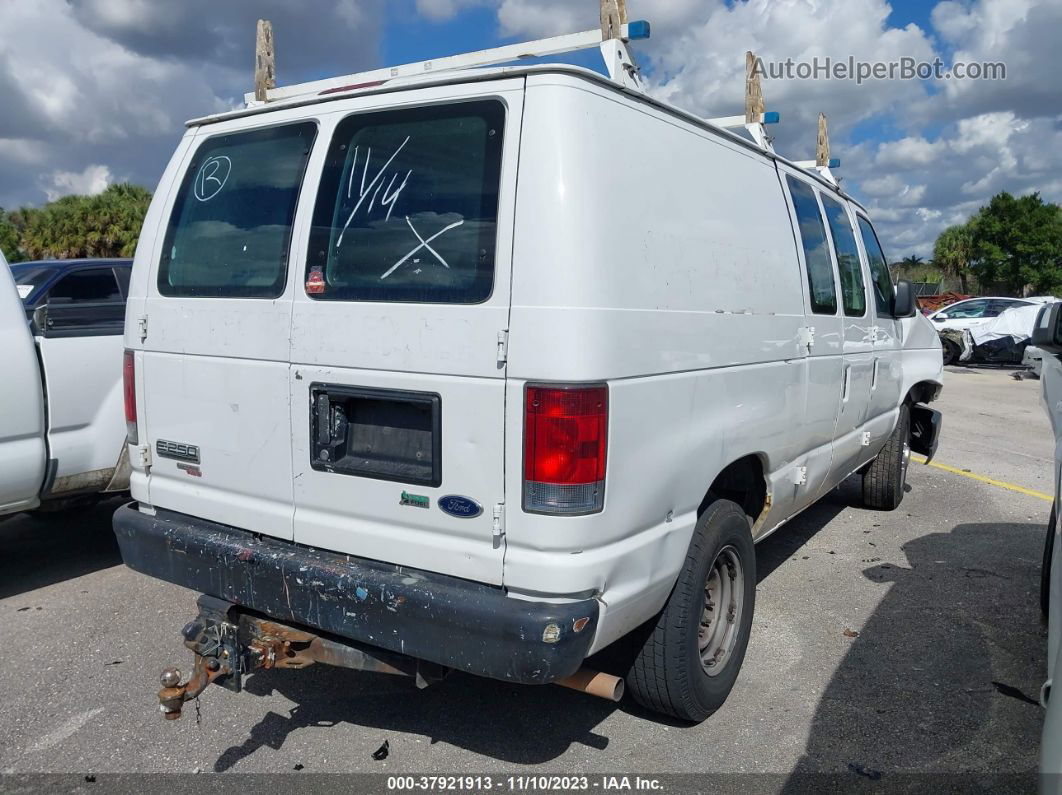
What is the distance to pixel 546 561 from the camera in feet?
8.90

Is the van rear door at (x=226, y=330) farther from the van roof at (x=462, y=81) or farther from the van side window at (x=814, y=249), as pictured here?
the van side window at (x=814, y=249)

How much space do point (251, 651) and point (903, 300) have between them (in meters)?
4.66

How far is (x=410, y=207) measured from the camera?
299 centimetres

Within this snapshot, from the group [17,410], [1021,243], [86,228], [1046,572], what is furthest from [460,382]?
[1021,243]

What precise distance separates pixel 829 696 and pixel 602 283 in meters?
2.33

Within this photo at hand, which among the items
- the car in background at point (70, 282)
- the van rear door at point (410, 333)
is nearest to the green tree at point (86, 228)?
the car in background at point (70, 282)

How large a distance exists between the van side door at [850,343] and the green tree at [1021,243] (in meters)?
37.3

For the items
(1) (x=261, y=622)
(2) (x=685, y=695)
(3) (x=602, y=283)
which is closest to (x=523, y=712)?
(2) (x=685, y=695)

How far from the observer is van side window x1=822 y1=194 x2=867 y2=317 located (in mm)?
5004

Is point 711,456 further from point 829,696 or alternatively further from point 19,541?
point 19,541

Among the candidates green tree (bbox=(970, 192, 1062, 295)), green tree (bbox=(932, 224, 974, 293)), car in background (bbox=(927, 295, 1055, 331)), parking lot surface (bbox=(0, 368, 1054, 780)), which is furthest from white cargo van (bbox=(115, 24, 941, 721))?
green tree (bbox=(932, 224, 974, 293))

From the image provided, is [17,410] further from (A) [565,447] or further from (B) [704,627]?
(B) [704,627]

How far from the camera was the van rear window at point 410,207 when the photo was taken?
286 cm

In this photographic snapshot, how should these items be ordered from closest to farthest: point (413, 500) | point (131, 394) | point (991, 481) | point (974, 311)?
point (413, 500), point (131, 394), point (991, 481), point (974, 311)
